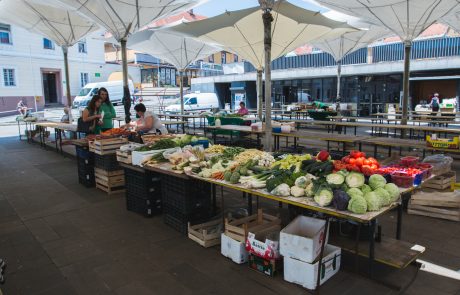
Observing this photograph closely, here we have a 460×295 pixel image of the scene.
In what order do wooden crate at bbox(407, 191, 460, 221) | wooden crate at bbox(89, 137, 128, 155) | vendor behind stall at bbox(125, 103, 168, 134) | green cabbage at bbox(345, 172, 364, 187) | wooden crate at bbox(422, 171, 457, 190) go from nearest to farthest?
green cabbage at bbox(345, 172, 364, 187)
wooden crate at bbox(407, 191, 460, 221)
wooden crate at bbox(422, 171, 457, 190)
wooden crate at bbox(89, 137, 128, 155)
vendor behind stall at bbox(125, 103, 168, 134)

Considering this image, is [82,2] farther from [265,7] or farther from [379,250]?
[379,250]

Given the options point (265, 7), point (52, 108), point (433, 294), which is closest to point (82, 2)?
point (265, 7)

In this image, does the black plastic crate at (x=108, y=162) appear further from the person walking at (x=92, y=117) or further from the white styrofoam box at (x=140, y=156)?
the white styrofoam box at (x=140, y=156)

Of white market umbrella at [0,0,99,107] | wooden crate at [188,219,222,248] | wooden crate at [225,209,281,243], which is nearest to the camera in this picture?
wooden crate at [225,209,281,243]

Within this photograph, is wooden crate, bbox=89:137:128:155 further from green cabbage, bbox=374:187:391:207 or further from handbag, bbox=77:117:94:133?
green cabbage, bbox=374:187:391:207

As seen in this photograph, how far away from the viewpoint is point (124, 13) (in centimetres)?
1095

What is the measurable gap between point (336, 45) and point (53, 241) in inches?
729

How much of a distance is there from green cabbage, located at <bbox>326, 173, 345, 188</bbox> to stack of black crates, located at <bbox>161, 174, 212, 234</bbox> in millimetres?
1977

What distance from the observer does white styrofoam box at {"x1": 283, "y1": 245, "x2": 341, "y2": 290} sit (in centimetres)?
358

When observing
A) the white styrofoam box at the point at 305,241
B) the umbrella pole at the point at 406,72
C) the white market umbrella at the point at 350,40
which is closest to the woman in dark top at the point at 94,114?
the white styrofoam box at the point at 305,241

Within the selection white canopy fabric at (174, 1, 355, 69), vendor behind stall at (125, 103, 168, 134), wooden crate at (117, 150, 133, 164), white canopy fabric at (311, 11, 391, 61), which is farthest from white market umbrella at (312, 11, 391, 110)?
wooden crate at (117, 150, 133, 164)

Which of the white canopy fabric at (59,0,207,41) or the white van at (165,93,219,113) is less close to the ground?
the white canopy fabric at (59,0,207,41)

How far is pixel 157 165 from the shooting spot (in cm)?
Answer: 543

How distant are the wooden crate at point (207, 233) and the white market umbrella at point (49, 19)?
38.1 feet
